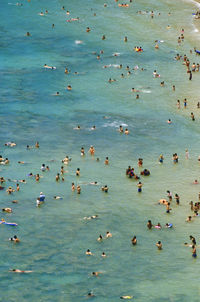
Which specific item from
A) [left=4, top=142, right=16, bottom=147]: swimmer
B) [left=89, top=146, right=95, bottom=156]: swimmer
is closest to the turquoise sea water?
[left=89, top=146, right=95, bottom=156]: swimmer

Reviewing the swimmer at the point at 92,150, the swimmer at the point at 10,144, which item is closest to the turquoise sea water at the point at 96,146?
the swimmer at the point at 92,150

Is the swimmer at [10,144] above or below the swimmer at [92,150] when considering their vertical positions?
below

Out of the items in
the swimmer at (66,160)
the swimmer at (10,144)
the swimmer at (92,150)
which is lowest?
the swimmer at (10,144)

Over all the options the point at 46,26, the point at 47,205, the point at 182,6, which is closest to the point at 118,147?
the point at 47,205

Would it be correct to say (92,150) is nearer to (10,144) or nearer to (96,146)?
(96,146)

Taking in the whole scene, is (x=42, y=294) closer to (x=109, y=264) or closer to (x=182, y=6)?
(x=109, y=264)

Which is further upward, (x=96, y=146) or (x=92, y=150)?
(x=92, y=150)

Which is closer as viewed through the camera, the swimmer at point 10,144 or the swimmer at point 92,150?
the swimmer at point 92,150

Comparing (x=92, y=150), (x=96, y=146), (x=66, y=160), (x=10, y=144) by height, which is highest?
(x=92, y=150)

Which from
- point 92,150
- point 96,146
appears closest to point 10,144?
point 92,150

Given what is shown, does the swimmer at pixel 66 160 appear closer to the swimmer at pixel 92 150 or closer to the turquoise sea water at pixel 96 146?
the turquoise sea water at pixel 96 146
